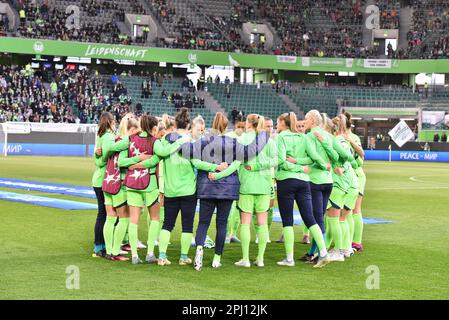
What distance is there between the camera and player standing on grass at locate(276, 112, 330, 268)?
10.8 metres

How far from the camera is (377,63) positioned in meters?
68.4

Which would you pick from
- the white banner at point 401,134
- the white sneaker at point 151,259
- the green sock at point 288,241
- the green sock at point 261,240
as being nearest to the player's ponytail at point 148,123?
the white sneaker at point 151,259

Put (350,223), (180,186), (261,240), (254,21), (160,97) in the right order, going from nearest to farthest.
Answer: (180,186), (261,240), (350,223), (160,97), (254,21)

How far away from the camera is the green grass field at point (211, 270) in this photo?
887 cm

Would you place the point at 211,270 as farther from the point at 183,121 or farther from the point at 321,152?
the point at 321,152

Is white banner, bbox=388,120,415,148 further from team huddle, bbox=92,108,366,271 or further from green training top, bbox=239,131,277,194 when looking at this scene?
green training top, bbox=239,131,277,194

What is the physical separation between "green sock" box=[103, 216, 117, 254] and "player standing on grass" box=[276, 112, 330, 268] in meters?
2.46

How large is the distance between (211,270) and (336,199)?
237 centimetres

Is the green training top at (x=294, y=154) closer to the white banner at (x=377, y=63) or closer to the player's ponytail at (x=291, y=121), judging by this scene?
the player's ponytail at (x=291, y=121)

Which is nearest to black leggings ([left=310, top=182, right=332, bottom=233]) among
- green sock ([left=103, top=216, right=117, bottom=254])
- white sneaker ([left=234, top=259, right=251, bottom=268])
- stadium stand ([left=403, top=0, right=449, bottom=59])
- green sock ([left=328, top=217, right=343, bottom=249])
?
green sock ([left=328, top=217, right=343, bottom=249])

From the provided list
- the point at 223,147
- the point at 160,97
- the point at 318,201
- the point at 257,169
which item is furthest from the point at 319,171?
the point at 160,97
